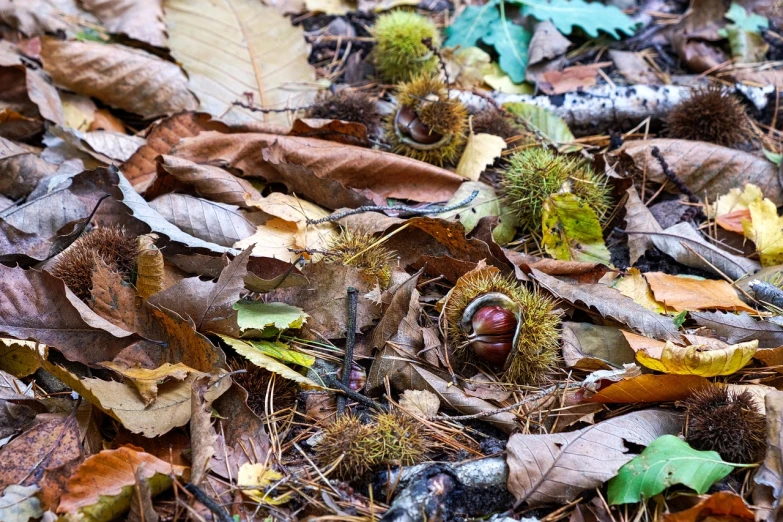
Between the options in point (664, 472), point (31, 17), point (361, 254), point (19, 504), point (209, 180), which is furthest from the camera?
point (31, 17)

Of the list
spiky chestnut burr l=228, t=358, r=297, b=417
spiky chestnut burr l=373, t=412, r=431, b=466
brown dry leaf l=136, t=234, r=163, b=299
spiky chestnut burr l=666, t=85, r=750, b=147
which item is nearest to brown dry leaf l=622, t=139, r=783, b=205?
spiky chestnut burr l=666, t=85, r=750, b=147

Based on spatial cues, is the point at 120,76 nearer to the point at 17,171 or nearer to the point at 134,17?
the point at 134,17

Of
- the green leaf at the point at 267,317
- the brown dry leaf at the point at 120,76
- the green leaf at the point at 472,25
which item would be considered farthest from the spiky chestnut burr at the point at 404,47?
the green leaf at the point at 267,317

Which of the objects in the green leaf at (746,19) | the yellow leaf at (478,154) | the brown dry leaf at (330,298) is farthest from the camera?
the green leaf at (746,19)

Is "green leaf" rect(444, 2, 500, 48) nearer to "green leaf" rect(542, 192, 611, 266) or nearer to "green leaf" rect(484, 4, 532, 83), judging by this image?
"green leaf" rect(484, 4, 532, 83)

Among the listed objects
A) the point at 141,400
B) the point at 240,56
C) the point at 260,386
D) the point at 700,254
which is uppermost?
the point at 240,56

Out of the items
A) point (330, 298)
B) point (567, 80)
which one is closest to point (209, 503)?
point (330, 298)

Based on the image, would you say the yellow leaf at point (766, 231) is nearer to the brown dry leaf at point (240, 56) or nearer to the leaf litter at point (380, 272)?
the leaf litter at point (380, 272)
